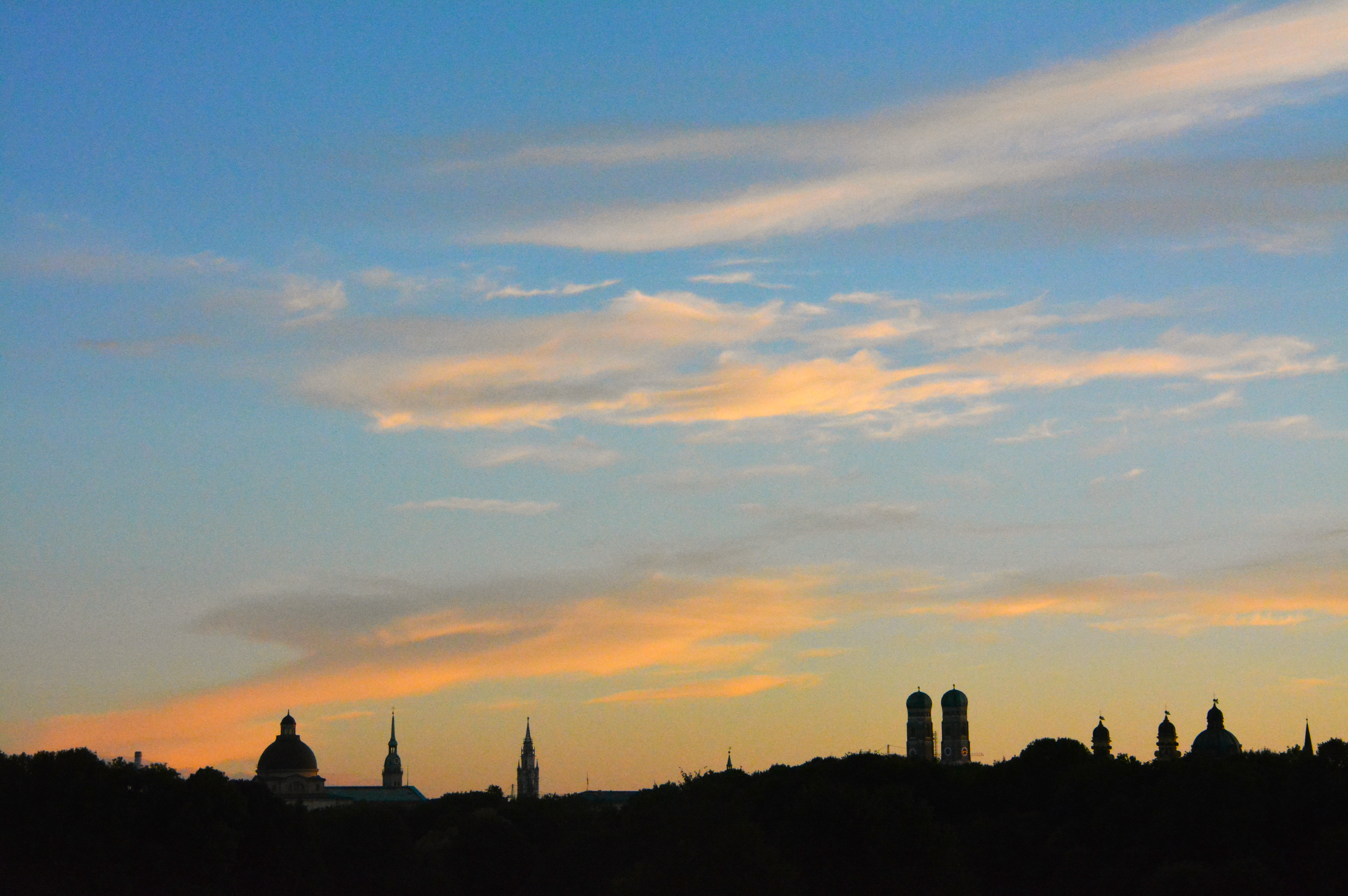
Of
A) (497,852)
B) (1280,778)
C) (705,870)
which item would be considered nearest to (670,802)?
(497,852)

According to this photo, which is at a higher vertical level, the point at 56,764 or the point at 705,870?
the point at 56,764

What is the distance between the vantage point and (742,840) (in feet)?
323

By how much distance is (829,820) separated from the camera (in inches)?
4331

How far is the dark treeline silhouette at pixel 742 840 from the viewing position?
337ft

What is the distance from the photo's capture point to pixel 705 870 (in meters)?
97.8

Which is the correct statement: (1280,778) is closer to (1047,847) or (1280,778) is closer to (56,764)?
(1047,847)

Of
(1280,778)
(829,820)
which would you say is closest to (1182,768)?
(1280,778)

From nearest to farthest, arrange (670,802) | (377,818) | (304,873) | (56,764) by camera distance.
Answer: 1. (56,764)
2. (304,873)
3. (670,802)
4. (377,818)

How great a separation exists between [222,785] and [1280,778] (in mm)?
64309

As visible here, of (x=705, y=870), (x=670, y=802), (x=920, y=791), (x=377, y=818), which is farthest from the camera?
(x=920, y=791)

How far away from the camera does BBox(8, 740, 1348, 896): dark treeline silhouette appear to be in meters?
103

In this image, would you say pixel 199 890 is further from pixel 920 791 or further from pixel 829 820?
pixel 920 791

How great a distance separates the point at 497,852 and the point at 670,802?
1799cm

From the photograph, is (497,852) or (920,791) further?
(920,791)
